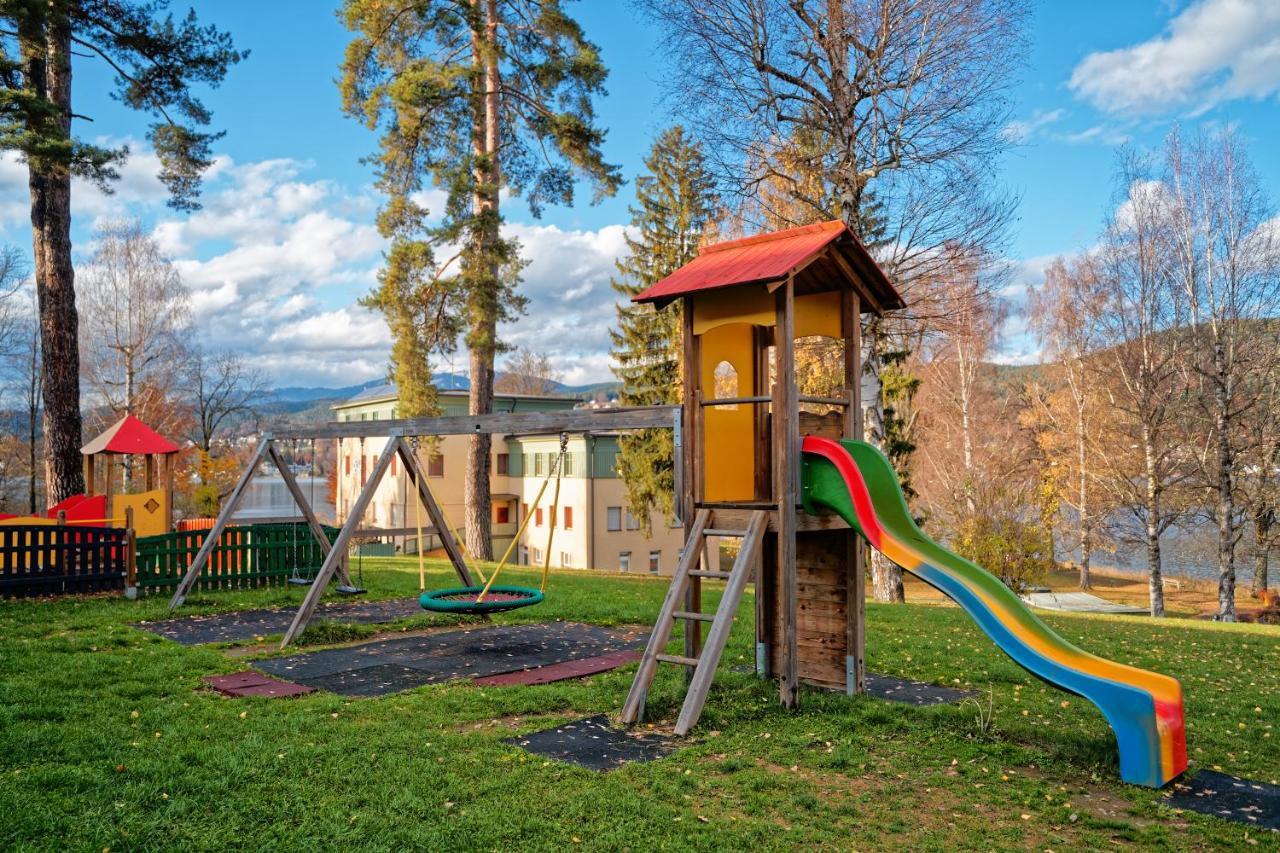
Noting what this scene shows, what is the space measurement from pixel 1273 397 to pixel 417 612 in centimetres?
1961

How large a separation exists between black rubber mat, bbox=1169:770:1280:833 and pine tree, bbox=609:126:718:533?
22.8 m

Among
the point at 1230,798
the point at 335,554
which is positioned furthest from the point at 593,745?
the point at 335,554

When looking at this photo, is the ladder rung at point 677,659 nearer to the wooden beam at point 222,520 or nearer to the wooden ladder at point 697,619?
the wooden ladder at point 697,619

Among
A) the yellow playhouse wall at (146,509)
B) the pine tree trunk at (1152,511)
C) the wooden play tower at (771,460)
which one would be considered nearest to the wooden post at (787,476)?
the wooden play tower at (771,460)

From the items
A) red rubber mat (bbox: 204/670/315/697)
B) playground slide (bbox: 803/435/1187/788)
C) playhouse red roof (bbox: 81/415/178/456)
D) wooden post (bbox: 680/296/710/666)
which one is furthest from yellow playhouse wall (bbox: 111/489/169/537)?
playground slide (bbox: 803/435/1187/788)

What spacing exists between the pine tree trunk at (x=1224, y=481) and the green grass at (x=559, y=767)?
44.2ft

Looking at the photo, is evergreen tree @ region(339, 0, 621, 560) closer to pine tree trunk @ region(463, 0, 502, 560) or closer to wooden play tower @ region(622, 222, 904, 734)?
pine tree trunk @ region(463, 0, 502, 560)

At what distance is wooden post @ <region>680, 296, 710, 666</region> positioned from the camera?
279 inches

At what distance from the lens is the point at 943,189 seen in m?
14.2

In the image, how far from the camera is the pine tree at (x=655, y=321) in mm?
28406

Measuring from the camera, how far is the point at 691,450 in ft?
23.6

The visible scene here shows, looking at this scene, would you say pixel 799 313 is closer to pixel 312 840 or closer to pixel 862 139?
pixel 312 840

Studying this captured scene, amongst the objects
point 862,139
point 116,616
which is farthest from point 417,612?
point 862,139

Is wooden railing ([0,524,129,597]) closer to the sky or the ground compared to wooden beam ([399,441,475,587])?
closer to the ground
